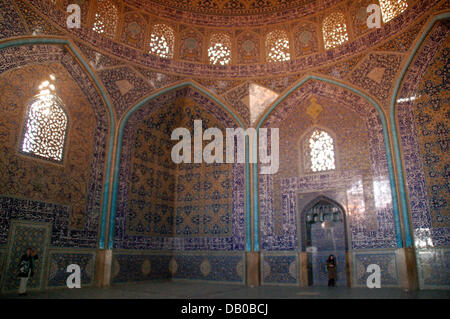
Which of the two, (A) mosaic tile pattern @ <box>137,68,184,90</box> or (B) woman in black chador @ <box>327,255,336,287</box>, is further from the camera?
(A) mosaic tile pattern @ <box>137,68,184,90</box>

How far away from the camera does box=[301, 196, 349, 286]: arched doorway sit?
34.1 ft

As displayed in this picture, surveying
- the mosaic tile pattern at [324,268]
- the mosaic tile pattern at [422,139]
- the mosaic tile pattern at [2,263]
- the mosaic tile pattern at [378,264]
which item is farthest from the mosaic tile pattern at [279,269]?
the mosaic tile pattern at [2,263]

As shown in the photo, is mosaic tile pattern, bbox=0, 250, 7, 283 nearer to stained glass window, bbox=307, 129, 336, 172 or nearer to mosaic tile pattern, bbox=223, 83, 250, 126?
mosaic tile pattern, bbox=223, 83, 250, 126

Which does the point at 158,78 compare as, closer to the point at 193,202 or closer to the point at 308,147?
the point at 193,202

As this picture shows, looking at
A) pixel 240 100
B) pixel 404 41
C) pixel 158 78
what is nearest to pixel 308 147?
pixel 240 100

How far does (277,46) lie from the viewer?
12.1 metres

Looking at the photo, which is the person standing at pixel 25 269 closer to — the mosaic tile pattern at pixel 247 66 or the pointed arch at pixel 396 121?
the mosaic tile pattern at pixel 247 66

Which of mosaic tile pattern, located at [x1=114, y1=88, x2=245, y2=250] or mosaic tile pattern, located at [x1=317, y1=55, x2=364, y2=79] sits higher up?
mosaic tile pattern, located at [x1=317, y1=55, x2=364, y2=79]

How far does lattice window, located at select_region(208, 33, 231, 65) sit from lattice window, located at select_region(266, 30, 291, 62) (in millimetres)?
1361

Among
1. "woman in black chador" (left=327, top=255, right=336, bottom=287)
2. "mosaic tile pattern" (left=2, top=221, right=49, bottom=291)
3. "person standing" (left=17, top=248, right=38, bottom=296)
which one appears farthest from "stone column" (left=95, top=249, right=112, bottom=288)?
"woman in black chador" (left=327, top=255, right=336, bottom=287)

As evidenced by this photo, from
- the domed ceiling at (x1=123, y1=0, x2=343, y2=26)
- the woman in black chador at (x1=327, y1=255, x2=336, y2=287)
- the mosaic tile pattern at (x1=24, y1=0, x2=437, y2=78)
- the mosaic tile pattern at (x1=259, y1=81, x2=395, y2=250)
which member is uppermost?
the domed ceiling at (x1=123, y1=0, x2=343, y2=26)

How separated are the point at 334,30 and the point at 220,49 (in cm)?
374
